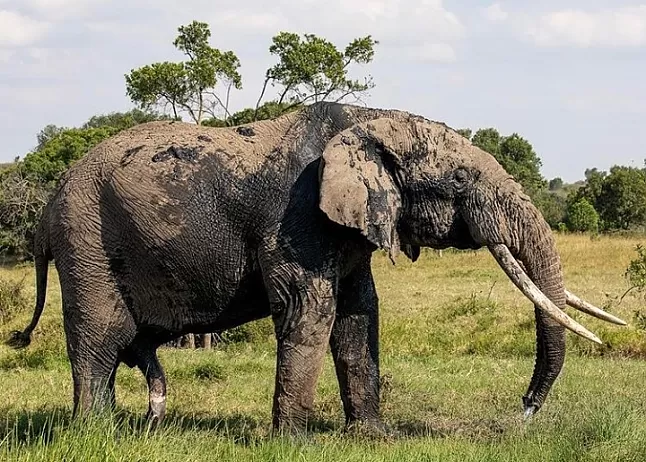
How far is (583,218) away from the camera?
39781 mm

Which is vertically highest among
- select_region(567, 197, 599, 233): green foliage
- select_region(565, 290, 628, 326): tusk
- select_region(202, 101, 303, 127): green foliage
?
select_region(202, 101, 303, 127): green foliage

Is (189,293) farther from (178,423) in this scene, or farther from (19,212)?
(19,212)

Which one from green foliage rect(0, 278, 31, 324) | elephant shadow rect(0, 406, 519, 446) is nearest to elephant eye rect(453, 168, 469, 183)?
elephant shadow rect(0, 406, 519, 446)

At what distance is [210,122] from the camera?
77.6 ft

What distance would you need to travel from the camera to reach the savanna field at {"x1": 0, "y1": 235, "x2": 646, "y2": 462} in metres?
5.78

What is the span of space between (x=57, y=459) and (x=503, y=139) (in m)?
49.7

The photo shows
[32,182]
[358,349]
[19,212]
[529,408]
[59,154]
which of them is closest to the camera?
[529,408]

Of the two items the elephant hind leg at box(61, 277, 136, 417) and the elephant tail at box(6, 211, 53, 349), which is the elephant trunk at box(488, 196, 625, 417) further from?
the elephant tail at box(6, 211, 53, 349)

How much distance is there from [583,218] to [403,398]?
32327mm

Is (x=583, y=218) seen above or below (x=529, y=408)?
above

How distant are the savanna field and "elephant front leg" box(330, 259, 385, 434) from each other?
0.27m

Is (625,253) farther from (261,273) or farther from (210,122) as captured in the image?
(261,273)

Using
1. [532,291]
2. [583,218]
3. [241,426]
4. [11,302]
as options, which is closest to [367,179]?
[532,291]

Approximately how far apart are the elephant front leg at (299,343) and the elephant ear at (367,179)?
466 mm
